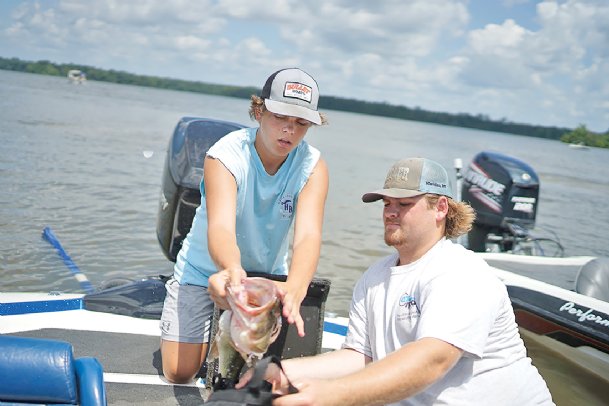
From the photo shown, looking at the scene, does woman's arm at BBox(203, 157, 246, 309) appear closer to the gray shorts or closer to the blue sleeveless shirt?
the blue sleeveless shirt

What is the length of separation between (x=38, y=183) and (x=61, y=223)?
2940 mm

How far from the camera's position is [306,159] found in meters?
2.84

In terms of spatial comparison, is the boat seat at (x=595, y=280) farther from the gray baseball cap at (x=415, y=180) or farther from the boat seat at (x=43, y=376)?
the boat seat at (x=43, y=376)

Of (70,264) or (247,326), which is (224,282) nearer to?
(247,326)

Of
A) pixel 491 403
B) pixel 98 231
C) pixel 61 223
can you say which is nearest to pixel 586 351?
pixel 491 403

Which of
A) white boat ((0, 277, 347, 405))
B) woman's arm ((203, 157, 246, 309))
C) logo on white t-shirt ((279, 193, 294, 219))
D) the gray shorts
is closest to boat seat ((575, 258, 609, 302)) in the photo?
white boat ((0, 277, 347, 405))

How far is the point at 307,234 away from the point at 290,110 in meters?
0.55

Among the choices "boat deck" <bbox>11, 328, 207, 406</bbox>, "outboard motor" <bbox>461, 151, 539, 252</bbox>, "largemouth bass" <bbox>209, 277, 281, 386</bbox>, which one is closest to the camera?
"largemouth bass" <bbox>209, 277, 281, 386</bbox>

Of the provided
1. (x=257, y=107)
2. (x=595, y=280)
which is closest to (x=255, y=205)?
(x=257, y=107)

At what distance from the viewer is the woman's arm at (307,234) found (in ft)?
7.83

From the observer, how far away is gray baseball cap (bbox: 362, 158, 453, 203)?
2240 mm

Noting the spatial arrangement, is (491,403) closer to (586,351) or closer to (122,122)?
(586,351)

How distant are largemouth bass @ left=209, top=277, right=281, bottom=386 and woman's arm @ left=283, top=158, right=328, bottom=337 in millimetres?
356

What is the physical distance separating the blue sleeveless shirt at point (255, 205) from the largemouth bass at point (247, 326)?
2.81ft
